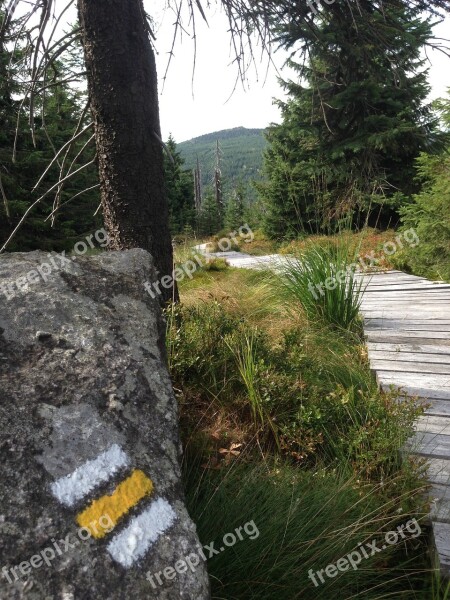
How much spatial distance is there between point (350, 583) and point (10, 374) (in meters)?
1.34

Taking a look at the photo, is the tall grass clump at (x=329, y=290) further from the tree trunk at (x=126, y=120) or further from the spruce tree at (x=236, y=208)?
the spruce tree at (x=236, y=208)

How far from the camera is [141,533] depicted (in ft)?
3.33

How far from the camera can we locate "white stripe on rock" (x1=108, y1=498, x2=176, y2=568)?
97 centimetres

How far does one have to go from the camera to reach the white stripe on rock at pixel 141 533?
97 cm

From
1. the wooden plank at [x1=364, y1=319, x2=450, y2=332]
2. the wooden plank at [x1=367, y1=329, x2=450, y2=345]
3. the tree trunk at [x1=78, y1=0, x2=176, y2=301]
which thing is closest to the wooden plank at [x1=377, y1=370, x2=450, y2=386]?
the wooden plank at [x1=367, y1=329, x2=450, y2=345]

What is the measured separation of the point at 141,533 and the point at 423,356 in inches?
123

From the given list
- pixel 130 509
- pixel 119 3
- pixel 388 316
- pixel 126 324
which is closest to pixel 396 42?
pixel 119 3

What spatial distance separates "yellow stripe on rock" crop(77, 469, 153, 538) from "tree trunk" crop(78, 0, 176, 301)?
2.31m

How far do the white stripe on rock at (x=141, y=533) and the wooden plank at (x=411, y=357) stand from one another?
2669 millimetres

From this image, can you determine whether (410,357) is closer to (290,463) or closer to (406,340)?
(406,340)

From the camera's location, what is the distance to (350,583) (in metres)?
1.54

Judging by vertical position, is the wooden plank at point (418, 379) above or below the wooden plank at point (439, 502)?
above

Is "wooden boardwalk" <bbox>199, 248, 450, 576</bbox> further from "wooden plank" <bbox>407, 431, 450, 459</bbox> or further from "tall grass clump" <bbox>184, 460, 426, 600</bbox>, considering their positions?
"tall grass clump" <bbox>184, 460, 426, 600</bbox>

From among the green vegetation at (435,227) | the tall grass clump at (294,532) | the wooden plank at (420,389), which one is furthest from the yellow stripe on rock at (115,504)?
the green vegetation at (435,227)
